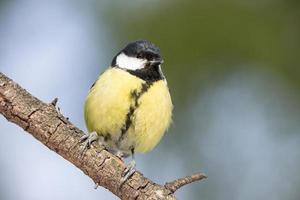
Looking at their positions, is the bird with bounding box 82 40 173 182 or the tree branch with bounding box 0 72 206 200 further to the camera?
the bird with bounding box 82 40 173 182

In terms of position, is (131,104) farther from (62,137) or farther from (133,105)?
(62,137)

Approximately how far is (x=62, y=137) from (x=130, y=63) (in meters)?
0.64

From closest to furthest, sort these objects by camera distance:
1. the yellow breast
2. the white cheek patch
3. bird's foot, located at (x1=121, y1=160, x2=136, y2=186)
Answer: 1. bird's foot, located at (x1=121, y1=160, x2=136, y2=186)
2. the yellow breast
3. the white cheek patch

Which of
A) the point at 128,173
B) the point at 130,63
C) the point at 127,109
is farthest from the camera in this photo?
the point at 130,63

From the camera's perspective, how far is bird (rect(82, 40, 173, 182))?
2.70m

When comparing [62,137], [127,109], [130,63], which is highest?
[130,63]

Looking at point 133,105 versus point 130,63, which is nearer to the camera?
point 133,105

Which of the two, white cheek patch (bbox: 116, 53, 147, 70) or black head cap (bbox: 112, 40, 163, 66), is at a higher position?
black head cap (bbox: 112, 40, 163, 66)

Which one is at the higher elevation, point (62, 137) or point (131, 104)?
point (131, 104)

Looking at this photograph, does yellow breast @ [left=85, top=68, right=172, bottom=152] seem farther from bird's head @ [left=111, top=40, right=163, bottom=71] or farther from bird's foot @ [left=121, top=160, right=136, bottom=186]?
bird's foot @ [left=121, top=160, right=136, bottom=186]

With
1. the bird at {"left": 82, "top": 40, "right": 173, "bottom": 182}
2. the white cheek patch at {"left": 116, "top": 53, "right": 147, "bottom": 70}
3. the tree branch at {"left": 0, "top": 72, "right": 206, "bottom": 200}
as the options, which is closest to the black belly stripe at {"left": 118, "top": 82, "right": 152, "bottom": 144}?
the bird at {"left": 82, "top": 40, "right": 173, "bottom": 182}

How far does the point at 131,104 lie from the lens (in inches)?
106

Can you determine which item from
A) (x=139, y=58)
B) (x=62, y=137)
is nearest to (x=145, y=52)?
(x=139, y=58)

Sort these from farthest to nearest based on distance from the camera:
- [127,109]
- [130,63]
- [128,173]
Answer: [130,63]
[127,109]
[128,173]
